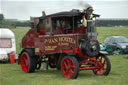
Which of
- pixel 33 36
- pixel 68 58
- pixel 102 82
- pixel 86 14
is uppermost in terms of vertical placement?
pixel 86 14

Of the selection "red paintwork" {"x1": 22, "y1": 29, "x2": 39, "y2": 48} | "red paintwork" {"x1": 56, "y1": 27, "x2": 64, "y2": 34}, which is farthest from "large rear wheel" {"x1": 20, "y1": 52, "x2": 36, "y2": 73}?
"red paintwork" {"x1": 56, "y1": 27, "x2": 64, "y2": 34}

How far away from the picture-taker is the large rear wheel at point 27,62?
42.6 ft

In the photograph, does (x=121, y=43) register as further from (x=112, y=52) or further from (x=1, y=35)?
(x=1, y=35)

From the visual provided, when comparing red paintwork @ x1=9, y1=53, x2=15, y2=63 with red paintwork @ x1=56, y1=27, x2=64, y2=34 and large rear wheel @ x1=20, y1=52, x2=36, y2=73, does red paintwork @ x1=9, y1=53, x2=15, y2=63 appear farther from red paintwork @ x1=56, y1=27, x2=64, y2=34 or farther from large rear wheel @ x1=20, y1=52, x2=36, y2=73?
red paintwork @ x1=56, y1=27, x2=64, y2=34

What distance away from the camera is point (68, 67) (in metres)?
10.8

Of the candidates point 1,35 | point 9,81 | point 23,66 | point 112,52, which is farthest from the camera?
point 112,52

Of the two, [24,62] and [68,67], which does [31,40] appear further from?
[68,67]

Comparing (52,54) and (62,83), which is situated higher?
(52,54)

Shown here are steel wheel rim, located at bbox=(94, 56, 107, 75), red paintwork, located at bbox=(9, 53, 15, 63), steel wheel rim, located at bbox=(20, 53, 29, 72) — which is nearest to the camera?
steel wheel rim, located at bbox=(94, 56, 107, 75)

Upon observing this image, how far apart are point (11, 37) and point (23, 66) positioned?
5910 mm

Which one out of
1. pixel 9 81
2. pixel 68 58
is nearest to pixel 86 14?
pixel 68 58

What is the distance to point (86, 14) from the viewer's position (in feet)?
36.6

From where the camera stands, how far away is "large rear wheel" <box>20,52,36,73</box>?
511 inches

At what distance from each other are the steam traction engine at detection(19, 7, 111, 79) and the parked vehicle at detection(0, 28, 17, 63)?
17.3ft
